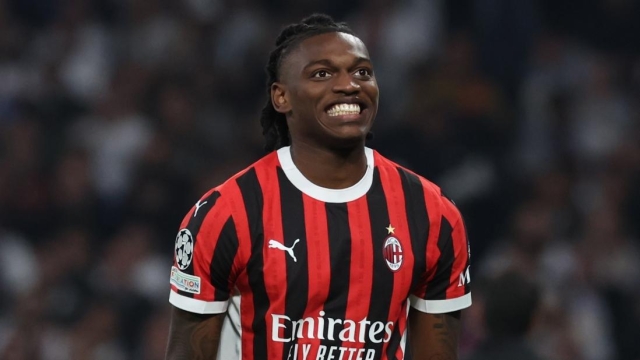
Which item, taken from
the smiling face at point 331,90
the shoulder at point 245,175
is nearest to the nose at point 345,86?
the smiling face at point 331,90

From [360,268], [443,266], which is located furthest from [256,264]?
[443,266]

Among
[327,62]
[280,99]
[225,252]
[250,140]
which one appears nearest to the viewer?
[225,252]

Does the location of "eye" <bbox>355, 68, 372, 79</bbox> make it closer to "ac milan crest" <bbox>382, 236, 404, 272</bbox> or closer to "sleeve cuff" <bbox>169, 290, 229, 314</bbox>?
"ac milan crest" <bbox>382, 236, 404, 272</bbox>

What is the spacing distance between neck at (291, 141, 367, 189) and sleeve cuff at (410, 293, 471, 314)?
13.0 inches

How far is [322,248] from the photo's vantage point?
2.89 m

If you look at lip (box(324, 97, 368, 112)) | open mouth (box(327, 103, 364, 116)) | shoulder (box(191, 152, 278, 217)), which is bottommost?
shoulder (box(191, 152, 278, 217))

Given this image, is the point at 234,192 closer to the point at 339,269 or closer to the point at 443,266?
the point at 339,269

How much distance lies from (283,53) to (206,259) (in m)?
0.57

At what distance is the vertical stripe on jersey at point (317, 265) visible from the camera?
286 cm

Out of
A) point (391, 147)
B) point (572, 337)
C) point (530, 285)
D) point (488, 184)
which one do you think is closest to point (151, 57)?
point (391, 147)

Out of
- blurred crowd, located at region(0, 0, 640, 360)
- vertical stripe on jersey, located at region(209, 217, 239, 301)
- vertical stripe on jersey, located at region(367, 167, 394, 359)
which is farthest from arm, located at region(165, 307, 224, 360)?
→ blurred crowd, located at region(0, 0, 640, 360)

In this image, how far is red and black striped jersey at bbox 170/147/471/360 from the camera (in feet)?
9.36

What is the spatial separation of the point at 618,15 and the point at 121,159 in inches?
122

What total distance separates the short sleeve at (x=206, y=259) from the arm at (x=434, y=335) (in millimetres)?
480
